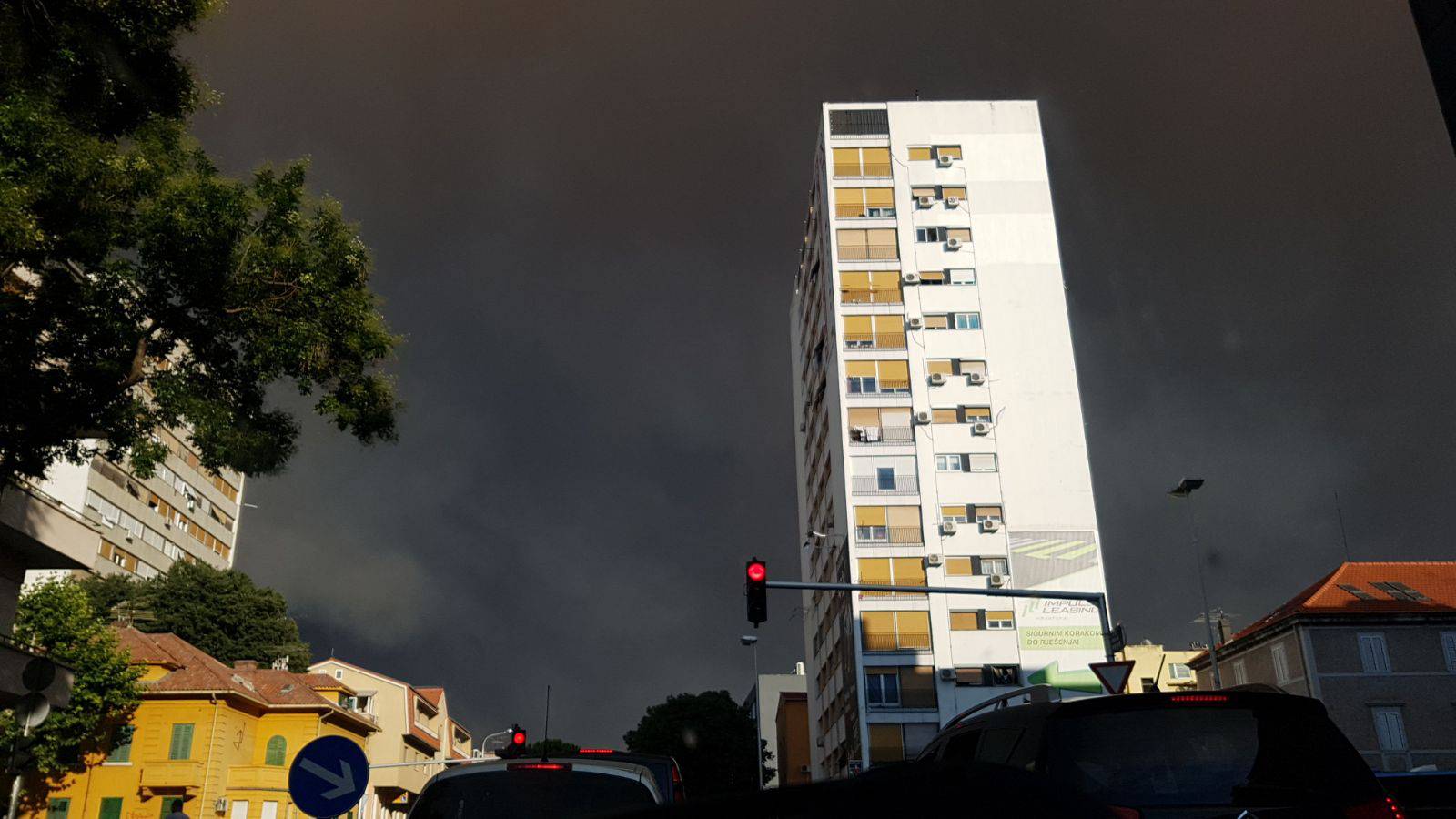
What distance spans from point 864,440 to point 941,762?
53.5 meters

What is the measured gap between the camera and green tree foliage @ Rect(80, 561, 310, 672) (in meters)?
60.0

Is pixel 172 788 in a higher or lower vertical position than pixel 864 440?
lower

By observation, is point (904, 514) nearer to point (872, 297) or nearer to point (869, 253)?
point (872, 297)

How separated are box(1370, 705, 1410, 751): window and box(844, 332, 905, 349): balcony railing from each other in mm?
26198

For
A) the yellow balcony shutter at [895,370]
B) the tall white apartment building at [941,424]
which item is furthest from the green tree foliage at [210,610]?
the yellow balcony shutter at [895,370]

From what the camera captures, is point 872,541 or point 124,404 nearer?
point 124,404

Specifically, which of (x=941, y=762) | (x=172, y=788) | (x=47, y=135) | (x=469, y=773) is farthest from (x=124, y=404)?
(x=172, y=788)

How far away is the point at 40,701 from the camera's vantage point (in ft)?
46.6

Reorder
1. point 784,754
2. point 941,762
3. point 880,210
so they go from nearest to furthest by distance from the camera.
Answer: point 941,762 → point 880,210 → point 784,754

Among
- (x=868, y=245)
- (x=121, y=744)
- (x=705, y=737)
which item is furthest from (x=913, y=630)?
(x=121, y=744)

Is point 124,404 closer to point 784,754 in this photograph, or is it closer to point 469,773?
point 469,773

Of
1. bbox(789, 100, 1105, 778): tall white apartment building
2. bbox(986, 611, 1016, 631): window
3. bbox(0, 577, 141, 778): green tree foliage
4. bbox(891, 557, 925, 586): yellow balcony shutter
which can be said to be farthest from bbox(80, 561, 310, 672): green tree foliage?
bbox(986, 611, 1016, 631): window

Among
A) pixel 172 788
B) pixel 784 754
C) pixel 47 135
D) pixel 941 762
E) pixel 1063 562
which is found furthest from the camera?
pixel 784 754

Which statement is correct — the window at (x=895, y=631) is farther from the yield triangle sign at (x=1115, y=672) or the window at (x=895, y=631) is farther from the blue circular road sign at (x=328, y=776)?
the blue circular road sign at (x=328, y=776)
